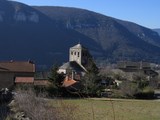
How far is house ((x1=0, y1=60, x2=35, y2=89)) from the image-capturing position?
188ft

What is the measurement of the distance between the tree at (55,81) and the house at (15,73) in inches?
106

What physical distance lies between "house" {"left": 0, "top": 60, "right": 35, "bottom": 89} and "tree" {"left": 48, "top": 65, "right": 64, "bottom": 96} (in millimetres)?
2699

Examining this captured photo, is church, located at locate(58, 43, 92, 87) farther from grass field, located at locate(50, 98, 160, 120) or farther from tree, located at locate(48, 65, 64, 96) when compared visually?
grass field, located at locate(50, 98, 160, 120)

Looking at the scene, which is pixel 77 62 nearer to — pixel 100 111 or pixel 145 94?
pixel 145 94

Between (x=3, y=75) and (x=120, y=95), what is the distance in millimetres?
16562

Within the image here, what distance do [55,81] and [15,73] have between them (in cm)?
1009

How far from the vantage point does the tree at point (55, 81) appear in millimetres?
53938

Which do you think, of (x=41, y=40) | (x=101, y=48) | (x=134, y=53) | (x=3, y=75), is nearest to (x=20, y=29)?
(x=41, y=40)

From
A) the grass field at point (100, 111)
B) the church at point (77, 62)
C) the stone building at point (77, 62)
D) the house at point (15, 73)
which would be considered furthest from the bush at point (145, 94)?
the stone building at point (77, 62)

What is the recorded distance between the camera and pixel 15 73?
62781mm

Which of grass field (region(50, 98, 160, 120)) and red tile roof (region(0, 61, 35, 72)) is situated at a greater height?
red tile roof (region(0, 61, 35, 72))

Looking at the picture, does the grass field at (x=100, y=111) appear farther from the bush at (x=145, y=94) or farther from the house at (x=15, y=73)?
the bush at (x=145, y=94)

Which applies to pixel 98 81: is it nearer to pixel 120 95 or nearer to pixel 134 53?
pixel 120 95

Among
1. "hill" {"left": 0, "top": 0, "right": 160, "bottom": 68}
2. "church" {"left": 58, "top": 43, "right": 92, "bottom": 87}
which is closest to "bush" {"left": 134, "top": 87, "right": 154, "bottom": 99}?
"church" {"left": 58, "top": 43, "right": 92, "bottom": 87}
